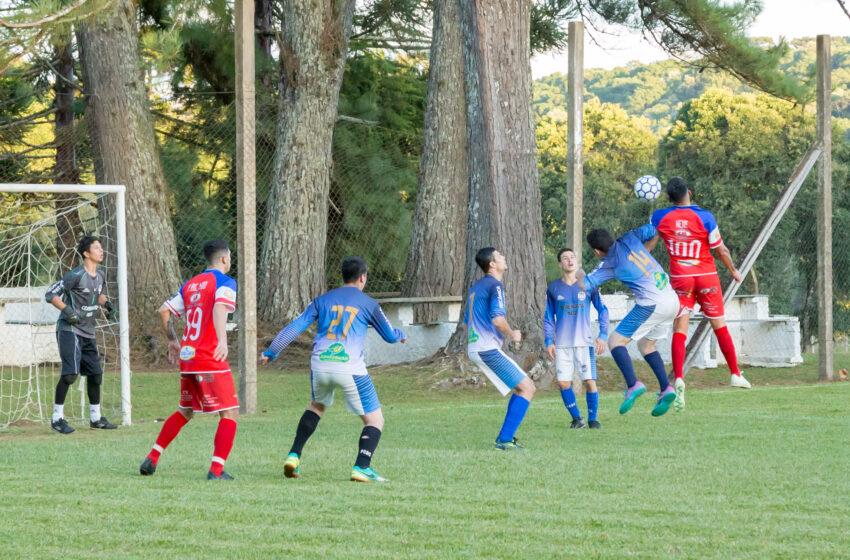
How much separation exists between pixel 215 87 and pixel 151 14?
269 cm

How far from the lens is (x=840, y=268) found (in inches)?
913

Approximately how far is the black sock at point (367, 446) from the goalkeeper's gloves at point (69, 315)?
4.62 meters

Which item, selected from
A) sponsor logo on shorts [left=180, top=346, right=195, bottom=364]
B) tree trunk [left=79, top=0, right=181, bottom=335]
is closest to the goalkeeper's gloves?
sponsor logo on shorts [left=180, top=346, right=195, bottom=364]

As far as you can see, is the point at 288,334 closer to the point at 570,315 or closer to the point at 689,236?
the point at 570,315

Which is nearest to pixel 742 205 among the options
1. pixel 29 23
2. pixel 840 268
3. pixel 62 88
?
pixel 840 268

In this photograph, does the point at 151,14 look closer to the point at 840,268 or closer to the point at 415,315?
the point at 415,315

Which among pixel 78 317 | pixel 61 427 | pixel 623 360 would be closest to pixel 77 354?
pixel 78 317

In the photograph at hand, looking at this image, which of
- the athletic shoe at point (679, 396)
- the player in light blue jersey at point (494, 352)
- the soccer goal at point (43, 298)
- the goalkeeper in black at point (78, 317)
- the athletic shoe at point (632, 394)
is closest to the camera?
the player in light blue jersey at point (494, 352)

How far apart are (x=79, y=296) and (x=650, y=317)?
17.2 ft

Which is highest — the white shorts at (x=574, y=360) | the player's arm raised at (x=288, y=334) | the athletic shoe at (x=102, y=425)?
the player's arm raised at (x=288, y=334)

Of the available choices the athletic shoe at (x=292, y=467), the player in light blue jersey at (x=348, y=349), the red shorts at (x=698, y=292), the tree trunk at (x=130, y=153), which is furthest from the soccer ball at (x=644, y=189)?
the tree trunk at (x=130, y=153)

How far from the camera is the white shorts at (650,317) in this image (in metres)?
10.7

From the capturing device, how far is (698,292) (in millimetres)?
11070

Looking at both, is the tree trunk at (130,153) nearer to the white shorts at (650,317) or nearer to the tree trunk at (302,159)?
the tree trunk at (302,159)
